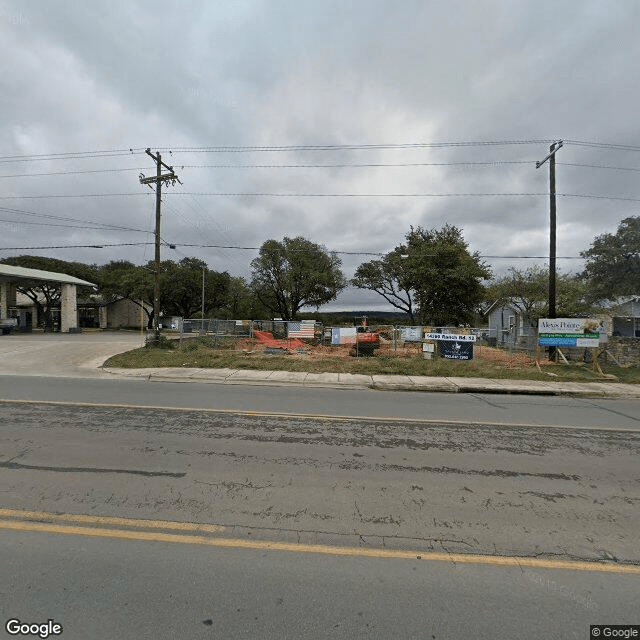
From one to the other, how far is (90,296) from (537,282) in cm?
5541

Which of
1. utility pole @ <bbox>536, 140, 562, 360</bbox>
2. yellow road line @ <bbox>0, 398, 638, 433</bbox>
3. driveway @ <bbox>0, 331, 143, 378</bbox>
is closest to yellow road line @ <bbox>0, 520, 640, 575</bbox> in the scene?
yellow road line @ <bbox>0, 398, 638, 433</bbox>

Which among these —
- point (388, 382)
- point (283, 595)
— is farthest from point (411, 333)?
point (283, 595)

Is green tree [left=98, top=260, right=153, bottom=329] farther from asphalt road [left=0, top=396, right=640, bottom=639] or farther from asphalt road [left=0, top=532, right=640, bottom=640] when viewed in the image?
asphalt road [left=0, top=532, right=640, bottom=640]

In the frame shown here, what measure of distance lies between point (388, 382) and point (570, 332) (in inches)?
347

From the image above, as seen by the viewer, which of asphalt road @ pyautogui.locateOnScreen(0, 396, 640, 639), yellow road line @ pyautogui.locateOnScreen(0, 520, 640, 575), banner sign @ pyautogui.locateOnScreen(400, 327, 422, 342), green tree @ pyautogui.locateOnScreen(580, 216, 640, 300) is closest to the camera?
asphalt road @ pyautogui.locateOnScreen(0, 396, 640, 639)

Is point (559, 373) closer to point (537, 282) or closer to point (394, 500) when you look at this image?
point (394, 500)

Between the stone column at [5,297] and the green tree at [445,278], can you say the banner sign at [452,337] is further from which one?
the stone column at [5,297]

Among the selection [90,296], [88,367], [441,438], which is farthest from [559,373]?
[90,296]

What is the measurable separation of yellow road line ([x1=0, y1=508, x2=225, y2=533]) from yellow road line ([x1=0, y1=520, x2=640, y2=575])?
0.09m

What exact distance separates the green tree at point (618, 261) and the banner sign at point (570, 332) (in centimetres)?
378

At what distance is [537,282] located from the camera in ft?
113

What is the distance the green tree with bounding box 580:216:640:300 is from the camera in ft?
55.3

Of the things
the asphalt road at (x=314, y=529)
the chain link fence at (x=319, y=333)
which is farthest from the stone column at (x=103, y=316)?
the asphalt road at (x=314, y=529)

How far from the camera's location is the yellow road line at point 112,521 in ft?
10.5
